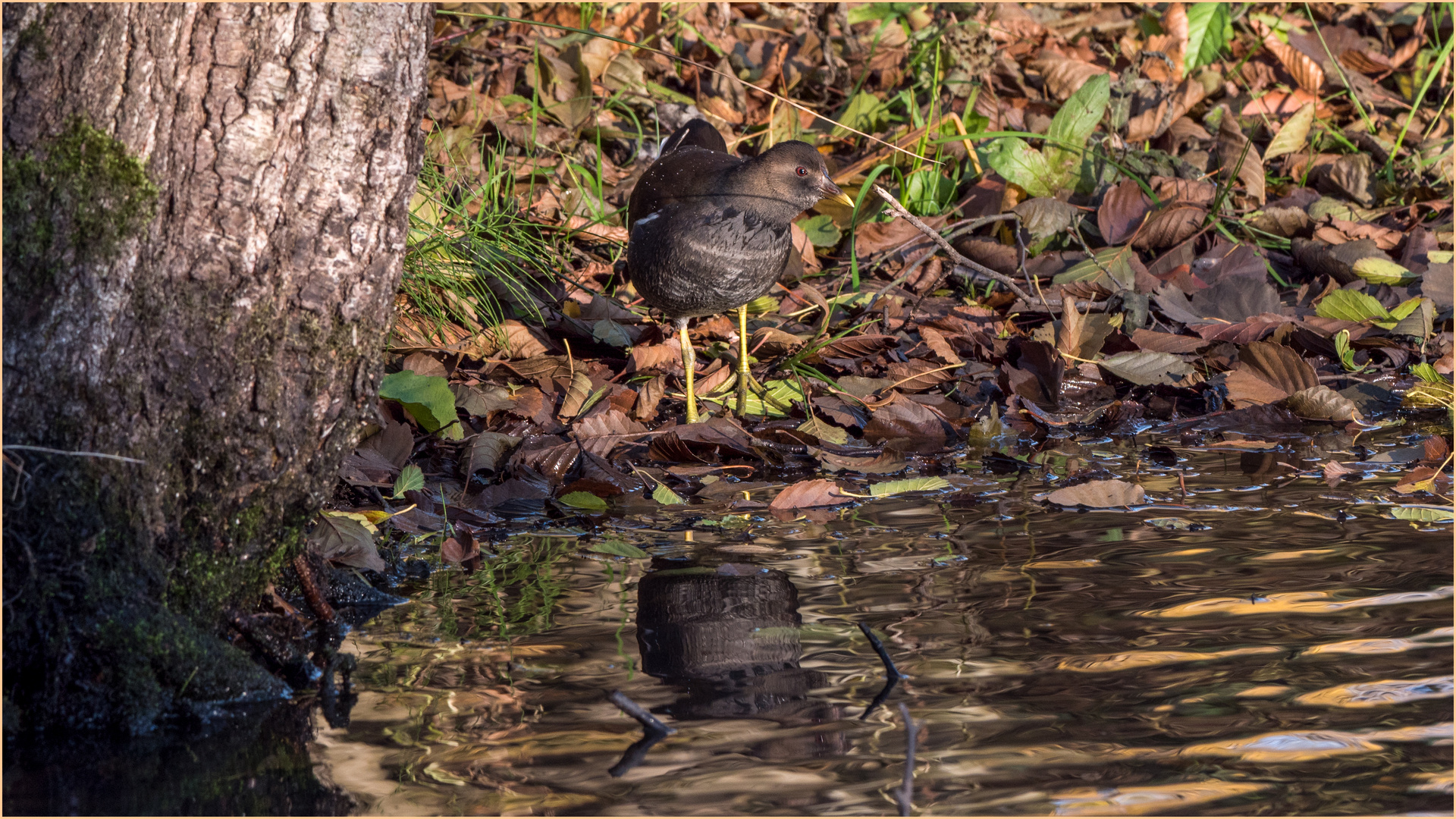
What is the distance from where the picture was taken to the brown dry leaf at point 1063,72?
645 centimetres

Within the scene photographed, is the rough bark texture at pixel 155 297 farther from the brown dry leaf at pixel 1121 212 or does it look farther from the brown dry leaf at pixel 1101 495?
the brown dry leaf at pixel 1121 212

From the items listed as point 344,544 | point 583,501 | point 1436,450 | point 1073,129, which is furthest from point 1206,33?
point 344,544

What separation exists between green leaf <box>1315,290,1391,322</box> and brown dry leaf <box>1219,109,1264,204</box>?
3.36 ft

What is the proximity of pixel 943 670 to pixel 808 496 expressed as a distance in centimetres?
111

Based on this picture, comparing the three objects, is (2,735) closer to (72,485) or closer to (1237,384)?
(72,485)

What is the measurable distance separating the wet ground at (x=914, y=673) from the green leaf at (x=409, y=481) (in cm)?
33

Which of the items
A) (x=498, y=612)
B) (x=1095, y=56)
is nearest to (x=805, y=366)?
(x=498, y=612)

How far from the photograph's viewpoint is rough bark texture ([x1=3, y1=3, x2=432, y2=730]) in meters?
2.06

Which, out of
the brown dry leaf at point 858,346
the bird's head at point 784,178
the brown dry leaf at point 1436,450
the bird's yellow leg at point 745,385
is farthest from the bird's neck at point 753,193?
the brown dry leaf at point 1436,450

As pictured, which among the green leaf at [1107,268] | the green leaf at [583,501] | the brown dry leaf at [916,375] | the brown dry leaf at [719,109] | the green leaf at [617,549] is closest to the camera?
the green leaf at [617,549]

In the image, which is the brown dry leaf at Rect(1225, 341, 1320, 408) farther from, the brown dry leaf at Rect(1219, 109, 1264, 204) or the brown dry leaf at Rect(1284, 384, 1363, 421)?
the brown dry leaf at Rect(1219, 109, 1264, 204)

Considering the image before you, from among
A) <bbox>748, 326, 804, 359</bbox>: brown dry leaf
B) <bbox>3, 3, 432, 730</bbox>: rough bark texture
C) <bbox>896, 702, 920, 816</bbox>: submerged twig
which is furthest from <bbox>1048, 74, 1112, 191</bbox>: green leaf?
<bbox>896, 702, 920, 816</bbox>: submerged twig

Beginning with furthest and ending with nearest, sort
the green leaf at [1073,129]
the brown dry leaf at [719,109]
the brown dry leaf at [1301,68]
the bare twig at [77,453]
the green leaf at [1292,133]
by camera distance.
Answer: the brown dry leaf at [1301,68], the brown dry leaf at [719,109], the green leaf at [1292,133], the green leaf at [1073,129], the bare twig at [77,453]

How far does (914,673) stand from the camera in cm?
229
